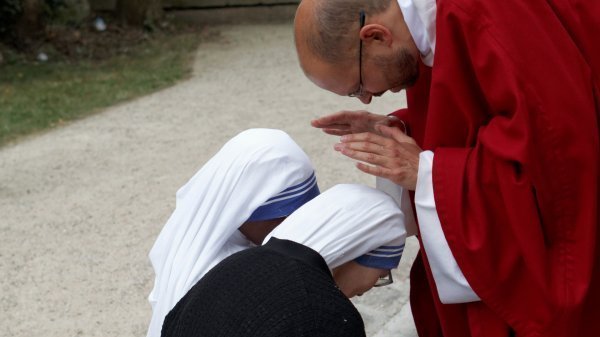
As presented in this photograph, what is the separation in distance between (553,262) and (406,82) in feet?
1.86

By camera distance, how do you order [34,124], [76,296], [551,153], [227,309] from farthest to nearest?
[34,124] → [76,296] → [551,153] → [227,309]

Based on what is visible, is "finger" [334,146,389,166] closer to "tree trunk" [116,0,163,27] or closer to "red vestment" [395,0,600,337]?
"red vestment" [395,0,600,337]

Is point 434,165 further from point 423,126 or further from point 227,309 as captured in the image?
point 227,309

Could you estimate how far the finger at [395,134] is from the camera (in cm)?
224

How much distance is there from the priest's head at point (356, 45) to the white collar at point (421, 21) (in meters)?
0.02

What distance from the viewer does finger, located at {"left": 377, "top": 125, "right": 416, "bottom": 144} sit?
7.34 feet

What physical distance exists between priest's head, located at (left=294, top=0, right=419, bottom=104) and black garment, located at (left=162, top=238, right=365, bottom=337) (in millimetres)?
493

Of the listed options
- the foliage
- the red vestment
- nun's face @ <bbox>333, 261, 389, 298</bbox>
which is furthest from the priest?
the foliage

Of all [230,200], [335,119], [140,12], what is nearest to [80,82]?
[140,12]

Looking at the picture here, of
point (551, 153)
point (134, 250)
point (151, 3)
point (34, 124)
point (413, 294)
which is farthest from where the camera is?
point (151, 3)

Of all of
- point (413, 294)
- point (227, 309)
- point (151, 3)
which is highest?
point (227, 309)

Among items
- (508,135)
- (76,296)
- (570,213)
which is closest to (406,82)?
(508,135)

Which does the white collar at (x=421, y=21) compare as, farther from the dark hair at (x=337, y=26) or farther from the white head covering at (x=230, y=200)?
the white head covering at (x=230, y=200)

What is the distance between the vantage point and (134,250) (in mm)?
3869
